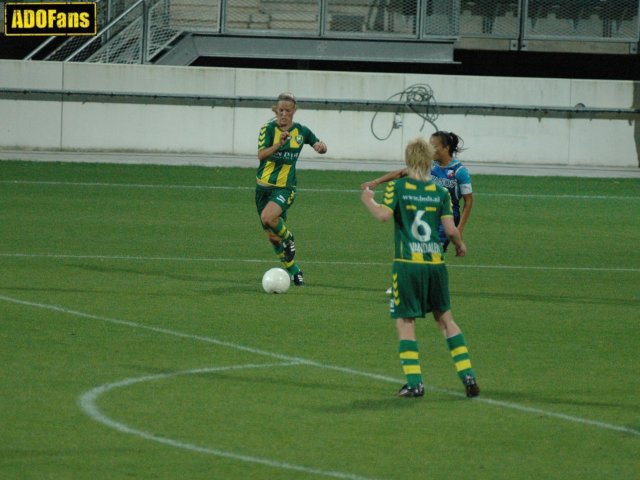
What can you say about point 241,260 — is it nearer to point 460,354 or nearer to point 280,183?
point 280,183

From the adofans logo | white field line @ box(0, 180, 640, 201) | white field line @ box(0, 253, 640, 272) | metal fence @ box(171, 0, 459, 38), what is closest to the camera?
white field line @ box(0, 253, 640, 272)

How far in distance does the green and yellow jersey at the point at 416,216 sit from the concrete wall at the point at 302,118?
2370cm

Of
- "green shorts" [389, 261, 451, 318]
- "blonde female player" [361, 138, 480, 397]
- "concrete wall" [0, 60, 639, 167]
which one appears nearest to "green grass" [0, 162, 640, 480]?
"blonde female player" [361, 138, 480, 397]

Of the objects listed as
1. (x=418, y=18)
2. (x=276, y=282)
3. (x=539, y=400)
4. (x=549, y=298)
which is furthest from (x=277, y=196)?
(x=418, y=18)

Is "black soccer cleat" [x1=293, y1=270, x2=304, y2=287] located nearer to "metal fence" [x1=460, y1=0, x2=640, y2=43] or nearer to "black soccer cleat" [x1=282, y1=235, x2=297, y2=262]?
"black soccer cleat" [x1=282, y1=235, x2=297, y2=262]

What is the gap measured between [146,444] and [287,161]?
7.26 metres

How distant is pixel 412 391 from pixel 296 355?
176cm

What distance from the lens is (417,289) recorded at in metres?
8.75

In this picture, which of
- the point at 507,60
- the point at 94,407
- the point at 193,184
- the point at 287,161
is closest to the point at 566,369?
the point at 94,407

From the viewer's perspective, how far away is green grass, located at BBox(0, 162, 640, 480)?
293 inches

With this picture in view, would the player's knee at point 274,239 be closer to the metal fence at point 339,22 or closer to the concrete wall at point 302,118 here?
the concrete wall at point 302,118

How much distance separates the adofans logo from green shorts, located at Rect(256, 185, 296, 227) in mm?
14637

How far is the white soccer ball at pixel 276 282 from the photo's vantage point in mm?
13570

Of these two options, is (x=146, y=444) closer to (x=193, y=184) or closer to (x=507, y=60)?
(x=193, y=184)
